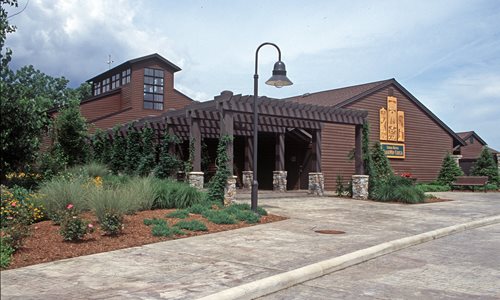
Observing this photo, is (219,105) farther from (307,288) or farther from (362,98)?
(362,98)

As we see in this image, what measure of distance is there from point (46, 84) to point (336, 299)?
5438cm

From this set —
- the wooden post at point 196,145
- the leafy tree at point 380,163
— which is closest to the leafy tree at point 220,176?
the wooden post at point 196,145

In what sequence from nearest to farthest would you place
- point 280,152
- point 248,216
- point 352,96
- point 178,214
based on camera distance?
point 178,214
point 248,216
point 280,152
point 352,96

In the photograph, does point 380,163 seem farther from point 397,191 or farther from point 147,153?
point 147,153

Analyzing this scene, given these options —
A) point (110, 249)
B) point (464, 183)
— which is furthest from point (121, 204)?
point (464, 183)

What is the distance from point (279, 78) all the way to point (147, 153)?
9.95m

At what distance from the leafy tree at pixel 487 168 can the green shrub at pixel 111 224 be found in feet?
98.9

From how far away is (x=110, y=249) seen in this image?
7934 millimetres

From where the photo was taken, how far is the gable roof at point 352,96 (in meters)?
27.6

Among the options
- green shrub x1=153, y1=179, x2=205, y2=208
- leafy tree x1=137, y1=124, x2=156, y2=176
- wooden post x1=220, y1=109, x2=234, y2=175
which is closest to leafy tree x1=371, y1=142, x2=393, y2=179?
wooden post x1=220, y1=109, x2=234, y2=175

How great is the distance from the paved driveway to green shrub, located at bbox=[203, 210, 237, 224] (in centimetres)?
66

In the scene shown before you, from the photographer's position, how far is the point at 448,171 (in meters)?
31.4

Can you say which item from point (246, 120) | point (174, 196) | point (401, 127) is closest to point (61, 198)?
point (174, 196)

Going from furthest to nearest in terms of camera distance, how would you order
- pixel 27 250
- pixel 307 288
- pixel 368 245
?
pixel 368 245
pixel 27 250
pixel 307 288
